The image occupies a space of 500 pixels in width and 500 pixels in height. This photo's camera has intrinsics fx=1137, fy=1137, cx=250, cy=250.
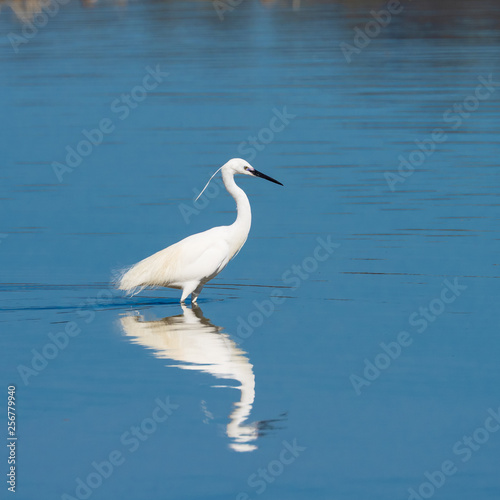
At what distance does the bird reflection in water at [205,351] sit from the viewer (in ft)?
26.3

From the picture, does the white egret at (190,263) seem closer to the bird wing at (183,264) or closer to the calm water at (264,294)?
the bird wing at (183,264)

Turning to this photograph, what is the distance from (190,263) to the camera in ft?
38.2

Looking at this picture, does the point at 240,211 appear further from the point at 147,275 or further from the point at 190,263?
the point at 147,275

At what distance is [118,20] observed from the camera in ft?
161

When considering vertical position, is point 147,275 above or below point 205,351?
above

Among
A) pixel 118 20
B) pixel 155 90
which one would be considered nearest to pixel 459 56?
pixel 155 90

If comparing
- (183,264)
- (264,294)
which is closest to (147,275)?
(183,264)

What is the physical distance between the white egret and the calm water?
0.92 feet

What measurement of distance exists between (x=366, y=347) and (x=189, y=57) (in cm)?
2436

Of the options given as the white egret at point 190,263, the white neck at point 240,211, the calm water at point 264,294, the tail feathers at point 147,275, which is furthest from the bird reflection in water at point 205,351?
the white neck at point 240,211

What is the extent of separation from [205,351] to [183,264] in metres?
1.93

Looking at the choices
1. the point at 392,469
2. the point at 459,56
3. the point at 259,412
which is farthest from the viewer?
the point at 459,56

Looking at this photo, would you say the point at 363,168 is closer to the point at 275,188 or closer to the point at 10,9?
the point at 275,188

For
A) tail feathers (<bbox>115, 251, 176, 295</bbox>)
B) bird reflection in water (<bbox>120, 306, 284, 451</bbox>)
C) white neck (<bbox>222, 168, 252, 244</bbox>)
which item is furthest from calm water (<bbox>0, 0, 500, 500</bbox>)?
white neck (<bbox>222, 168, 252, 244</bbox>)
